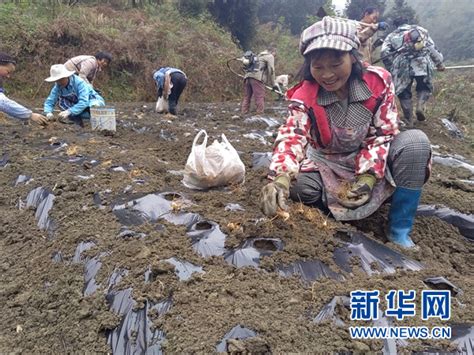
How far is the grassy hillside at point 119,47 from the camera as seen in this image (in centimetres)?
971

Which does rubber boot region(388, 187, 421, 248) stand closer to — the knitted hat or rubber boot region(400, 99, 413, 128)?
the knitted hat

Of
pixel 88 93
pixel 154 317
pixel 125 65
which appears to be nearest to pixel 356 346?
pixel 154 317

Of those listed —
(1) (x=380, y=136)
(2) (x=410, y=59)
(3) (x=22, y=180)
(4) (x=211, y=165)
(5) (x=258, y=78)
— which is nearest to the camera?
(1) (x=380, y=136)

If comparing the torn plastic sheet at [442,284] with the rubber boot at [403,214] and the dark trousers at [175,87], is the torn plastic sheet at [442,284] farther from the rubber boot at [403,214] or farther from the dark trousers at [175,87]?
the dark trousers at [175,87]

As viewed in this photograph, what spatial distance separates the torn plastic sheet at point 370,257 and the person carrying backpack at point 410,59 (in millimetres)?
4422

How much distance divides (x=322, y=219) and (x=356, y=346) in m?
0.88

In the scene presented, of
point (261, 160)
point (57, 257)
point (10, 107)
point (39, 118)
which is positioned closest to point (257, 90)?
point (261, 160)

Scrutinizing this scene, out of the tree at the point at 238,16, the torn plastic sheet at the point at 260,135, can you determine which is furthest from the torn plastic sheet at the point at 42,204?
the tree at the point at 238,16

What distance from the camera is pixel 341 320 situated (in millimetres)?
1337

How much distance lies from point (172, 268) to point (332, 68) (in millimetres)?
1248

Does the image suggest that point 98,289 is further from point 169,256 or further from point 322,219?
point 322,219

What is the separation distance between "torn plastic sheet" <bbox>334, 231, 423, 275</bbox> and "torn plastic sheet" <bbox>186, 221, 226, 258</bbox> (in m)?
0.53

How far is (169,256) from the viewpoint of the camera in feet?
5.53

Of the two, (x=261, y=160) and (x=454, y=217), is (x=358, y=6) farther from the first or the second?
(x=454, y=217)
